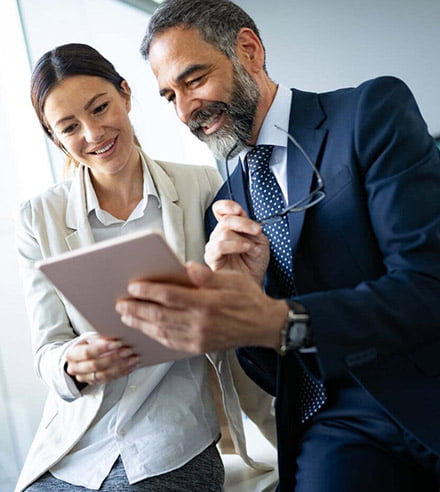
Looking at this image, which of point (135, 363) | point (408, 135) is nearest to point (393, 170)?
point (408, 135)

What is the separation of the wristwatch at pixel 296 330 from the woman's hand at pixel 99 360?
1.08 feet

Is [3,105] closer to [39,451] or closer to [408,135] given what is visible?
[39,451]

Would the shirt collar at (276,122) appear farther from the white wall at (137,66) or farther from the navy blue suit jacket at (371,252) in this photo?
the white wall at (137,66)

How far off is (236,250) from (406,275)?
34 cm

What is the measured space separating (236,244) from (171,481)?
60 centimetres

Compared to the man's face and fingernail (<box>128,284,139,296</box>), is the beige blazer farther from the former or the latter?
fingernail (<box>128,284,139,296</box>)

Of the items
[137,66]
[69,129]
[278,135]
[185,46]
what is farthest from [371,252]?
[137,66]

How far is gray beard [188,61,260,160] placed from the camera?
154 centimetres

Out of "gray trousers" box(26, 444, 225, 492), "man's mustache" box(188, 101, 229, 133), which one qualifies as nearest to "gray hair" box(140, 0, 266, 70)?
"man's mustache" box(188, 101, 229, 133)

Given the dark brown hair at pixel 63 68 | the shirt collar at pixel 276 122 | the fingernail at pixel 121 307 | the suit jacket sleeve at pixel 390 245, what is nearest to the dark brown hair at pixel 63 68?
the dark brown hair at pixel 63 68

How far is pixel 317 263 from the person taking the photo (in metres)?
1.41

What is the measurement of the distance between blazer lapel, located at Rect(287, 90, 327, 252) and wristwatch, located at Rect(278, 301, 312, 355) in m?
0.31

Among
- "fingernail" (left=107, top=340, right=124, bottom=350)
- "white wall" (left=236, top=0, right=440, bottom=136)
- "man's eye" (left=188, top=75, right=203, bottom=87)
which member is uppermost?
"white wall" (left=236, top=0, right=440, bottom=136)

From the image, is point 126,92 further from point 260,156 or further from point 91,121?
point 260,156
